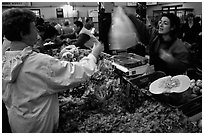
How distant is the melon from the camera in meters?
1.10

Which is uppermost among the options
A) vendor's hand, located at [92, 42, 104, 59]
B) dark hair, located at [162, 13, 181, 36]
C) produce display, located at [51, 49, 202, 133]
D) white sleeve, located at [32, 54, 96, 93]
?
dark hair, located at [162, 13, 181, 36]

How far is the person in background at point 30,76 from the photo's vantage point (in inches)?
37.2

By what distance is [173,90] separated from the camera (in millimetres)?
1103

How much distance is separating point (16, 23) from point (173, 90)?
973mm

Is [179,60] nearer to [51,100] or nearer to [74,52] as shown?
[74,52]

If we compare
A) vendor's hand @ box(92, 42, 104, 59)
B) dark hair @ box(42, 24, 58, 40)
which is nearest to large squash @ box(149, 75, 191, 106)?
vendor's hand @ box(92, 42, 104, 59)

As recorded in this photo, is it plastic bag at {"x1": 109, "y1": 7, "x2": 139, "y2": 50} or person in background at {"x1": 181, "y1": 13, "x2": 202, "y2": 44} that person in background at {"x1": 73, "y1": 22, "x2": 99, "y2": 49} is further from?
person in background at {"x1": 181, "y1": 13, "x2": 202, "y2": 44}

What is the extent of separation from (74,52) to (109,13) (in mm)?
695

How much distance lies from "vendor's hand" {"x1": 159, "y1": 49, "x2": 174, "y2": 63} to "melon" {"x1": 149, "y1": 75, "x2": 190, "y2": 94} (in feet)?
1.66

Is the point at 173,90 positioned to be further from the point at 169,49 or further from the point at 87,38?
the point at 87,38

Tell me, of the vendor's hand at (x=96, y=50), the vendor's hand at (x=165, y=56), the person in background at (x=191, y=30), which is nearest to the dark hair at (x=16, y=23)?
the vendor's hand at (x=96, y=50)

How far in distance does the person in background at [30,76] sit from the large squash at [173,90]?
0.45 metres

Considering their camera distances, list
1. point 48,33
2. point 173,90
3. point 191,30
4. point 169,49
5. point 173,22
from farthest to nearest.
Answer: point 48,33 < point 191,30 < point 169,49 < point 173,22 < point 173,90

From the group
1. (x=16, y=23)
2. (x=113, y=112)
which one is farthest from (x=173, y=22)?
(x=16, y=23)
